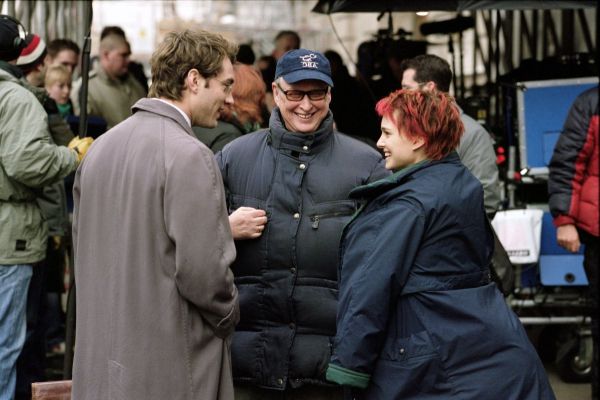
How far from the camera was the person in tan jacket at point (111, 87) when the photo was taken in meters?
8.76

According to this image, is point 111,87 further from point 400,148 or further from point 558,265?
point 400,148

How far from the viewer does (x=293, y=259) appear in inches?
163

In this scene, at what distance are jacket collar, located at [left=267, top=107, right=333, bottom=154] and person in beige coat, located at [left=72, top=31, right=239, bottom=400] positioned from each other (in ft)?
2.10

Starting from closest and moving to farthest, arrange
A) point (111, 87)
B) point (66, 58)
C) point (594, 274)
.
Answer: point (594, 274) < point (66, 58) < point (111, 87)

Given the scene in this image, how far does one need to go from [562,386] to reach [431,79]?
2.64 m

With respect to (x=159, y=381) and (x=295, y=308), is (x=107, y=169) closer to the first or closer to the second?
(x=159, y=381)

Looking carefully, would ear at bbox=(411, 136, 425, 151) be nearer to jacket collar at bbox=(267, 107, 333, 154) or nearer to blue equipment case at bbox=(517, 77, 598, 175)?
jacket collar at bbox=(267, 107, 333, 154)

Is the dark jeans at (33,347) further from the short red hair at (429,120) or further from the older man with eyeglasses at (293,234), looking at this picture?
the short red hair at (429,120)

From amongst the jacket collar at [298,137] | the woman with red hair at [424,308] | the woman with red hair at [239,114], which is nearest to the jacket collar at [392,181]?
the woman with red hair at [424,308]

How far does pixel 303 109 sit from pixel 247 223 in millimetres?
512

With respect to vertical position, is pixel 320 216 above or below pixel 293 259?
above

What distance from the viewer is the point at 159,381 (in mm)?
3541

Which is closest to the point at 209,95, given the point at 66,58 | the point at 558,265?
the point at 558,265

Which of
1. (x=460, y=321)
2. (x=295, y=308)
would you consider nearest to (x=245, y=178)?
(x=295, y=308)
